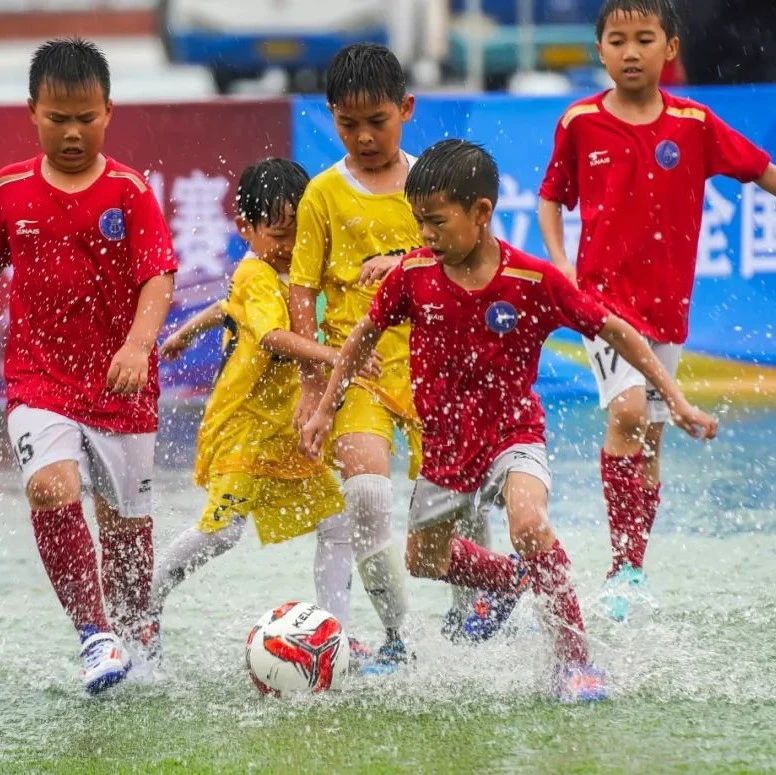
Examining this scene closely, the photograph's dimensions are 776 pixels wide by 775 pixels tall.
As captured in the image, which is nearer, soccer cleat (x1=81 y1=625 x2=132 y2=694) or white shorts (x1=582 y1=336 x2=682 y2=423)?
soccer cleat (x1=81 y1=625 x2=132 y2=694)

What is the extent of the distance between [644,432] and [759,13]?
23.4 feet

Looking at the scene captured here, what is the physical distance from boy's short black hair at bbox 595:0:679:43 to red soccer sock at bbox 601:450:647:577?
4.79 ft

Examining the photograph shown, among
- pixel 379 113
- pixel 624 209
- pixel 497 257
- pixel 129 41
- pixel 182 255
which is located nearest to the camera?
pixel 497 257

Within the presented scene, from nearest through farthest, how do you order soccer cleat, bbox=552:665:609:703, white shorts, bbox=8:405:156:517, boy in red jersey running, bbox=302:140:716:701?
soccer cleat, bbox=552:665:609:703, boy in red jersey running, bbox=302:140:716:701, white shorts, bbox=8:405:156:517

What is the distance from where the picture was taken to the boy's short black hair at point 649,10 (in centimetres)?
584

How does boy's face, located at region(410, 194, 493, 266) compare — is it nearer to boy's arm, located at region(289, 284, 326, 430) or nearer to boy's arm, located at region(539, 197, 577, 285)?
boy's arm, located at region(289, 284, 326, 430)

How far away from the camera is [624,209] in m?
5.87

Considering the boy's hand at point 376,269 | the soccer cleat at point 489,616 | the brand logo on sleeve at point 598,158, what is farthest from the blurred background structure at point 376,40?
the soccer cleat at point 489,616

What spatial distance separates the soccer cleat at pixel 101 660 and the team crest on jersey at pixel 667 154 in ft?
8.06

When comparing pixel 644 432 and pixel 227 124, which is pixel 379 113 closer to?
pixel 644 432

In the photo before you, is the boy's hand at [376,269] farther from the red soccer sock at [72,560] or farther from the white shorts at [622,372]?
the red soccer sock at [72,560]

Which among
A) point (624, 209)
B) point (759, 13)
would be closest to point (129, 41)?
point (759, 13)

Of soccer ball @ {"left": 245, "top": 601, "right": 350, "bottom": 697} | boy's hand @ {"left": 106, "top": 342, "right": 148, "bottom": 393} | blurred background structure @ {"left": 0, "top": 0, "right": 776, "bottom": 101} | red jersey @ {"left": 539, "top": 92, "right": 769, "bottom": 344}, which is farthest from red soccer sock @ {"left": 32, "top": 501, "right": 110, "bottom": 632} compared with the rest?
blurred background structure @ {"left": 0, "top": 0, "right": 776, "bottom": 101}

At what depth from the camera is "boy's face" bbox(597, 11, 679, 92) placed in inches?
229
